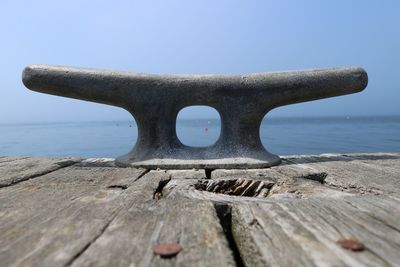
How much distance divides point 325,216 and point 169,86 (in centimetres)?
200

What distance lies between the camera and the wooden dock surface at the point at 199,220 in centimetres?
104

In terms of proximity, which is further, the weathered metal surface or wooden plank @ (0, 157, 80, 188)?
the weathered metal surface

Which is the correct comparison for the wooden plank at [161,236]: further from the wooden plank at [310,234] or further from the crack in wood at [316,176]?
the crack in wood at [316,176]

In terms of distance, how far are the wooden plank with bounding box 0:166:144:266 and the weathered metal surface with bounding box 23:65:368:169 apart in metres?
0.73

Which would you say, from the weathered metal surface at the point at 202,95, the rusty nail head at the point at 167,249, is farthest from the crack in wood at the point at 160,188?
the rusty nail head at the point at 167,249

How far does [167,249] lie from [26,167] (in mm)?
2190

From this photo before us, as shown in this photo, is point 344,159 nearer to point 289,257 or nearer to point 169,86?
point 169,86

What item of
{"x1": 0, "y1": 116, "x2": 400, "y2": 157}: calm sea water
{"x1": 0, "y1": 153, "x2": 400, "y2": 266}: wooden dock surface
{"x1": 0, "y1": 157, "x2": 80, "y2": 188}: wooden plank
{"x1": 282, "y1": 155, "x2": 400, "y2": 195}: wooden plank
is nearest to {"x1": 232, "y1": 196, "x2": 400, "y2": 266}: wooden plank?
{"x1": 0, "y1": 153, "x2": 400, "y2": 266}: wooden dock surface

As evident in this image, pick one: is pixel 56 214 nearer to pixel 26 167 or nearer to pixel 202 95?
pixel 26 167

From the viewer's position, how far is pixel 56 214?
1.50 m

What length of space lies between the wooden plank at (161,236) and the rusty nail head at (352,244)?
32 centimetres

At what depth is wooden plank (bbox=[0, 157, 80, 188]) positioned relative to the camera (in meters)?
2.40

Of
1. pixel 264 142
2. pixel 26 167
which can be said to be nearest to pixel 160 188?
pixel 26 167

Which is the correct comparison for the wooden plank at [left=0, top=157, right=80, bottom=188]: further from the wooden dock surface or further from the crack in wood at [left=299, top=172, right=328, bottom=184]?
the crack in wood at [left=299, top=172, right=328, bottom=184]
